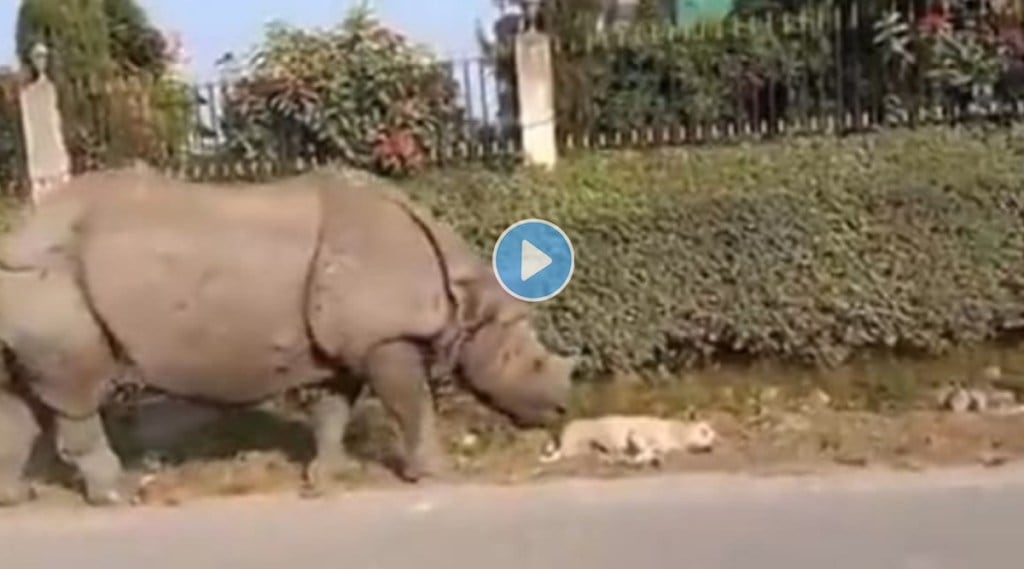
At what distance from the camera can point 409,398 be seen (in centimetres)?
→ 796

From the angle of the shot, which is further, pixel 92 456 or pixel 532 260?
pixel 532 260

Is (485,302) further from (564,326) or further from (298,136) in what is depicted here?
(298,136)

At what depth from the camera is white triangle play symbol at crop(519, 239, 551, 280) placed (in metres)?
9.59

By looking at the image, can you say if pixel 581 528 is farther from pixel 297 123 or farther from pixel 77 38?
pixel 77 38

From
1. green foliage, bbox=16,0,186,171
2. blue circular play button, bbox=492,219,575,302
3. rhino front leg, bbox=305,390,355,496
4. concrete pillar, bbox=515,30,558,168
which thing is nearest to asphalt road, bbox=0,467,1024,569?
rhino front leg, bbox=305,390,355,496

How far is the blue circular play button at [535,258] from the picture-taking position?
30.9 ft

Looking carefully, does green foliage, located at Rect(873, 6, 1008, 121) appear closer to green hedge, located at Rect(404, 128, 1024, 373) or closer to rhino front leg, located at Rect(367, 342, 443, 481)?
green hedge, located at Rect(404, 128, 1024, 373)

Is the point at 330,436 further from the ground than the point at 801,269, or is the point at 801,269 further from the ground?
the point at 801,269

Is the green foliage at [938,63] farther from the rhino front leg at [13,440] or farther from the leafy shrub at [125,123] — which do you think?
the rhino front leg at [13,440]

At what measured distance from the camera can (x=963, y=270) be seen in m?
9.69

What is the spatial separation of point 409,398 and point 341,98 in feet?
11.9

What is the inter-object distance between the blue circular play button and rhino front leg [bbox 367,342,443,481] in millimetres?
1368

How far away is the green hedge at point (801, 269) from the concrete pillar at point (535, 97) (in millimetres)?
1274

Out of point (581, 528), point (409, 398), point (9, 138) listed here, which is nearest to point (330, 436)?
point (409, 398)
